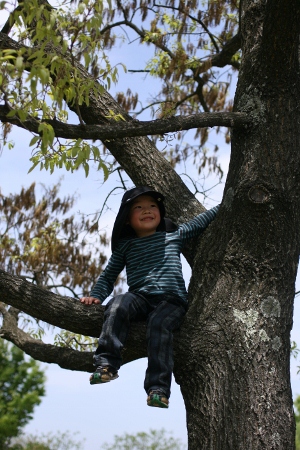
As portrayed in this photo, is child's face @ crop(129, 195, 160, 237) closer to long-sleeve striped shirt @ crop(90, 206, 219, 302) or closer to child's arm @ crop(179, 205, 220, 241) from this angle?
long-sleeve striped shirt @ crop(90, 206, 219, 302)

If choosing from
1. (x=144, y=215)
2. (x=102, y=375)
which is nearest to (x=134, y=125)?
(x=144, y=215)

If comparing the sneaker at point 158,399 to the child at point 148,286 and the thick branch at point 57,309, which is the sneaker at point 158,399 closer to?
the child at point 148,286

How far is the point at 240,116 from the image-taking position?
12.8 ft

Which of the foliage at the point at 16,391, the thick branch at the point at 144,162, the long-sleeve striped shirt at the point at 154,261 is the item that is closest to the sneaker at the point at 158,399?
the long-sleeve striped shirt at the point at 154,261

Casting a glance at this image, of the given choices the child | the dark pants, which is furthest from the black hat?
the dark pants

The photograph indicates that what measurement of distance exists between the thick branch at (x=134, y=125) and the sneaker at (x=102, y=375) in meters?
1.18

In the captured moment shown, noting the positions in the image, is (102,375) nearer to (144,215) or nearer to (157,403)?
(157,403)

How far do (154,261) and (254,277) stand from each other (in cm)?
62

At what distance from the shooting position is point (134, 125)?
11.7ft

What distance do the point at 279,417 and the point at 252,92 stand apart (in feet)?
6.13

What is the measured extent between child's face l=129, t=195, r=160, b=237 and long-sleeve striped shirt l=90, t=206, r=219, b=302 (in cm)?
6

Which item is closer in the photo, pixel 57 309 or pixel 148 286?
pixel 57 309

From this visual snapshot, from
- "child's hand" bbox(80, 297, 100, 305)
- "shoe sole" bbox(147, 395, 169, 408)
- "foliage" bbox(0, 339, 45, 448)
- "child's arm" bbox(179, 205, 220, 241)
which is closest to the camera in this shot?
"shoe sole" bbox(147, 395, 169, 408)

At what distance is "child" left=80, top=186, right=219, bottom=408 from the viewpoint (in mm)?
3420
